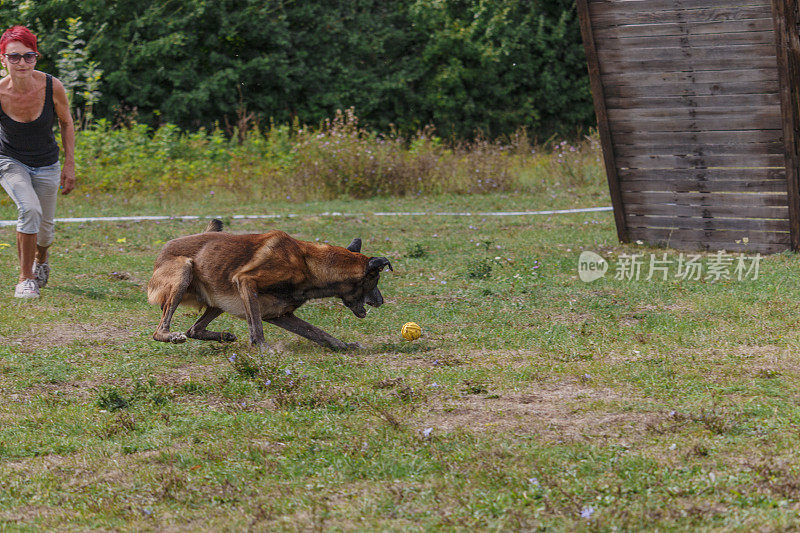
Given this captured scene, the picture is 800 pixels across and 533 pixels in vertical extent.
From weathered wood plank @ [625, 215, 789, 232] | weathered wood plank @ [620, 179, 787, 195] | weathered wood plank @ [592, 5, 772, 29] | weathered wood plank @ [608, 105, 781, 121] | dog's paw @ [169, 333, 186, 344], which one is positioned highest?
weathered wood plank @ [592, 5, 772, 29]

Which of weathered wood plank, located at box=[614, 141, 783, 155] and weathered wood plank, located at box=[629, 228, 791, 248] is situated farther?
weathered wood plank, located at box=[629, 228, 791, 248]

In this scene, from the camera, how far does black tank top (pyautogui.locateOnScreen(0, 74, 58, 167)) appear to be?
8.13 m

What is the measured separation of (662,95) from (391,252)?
3.81 metres

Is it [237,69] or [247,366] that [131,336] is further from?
[237,69]

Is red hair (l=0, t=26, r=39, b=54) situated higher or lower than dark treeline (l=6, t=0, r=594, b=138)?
higher

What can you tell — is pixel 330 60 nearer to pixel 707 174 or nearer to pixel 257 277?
pixel 707 174

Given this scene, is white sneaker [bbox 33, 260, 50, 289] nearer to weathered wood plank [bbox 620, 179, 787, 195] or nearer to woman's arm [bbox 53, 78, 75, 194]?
woman's arm [bbox 53, 78, 75, 194]

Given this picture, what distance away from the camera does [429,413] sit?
16.7 feet

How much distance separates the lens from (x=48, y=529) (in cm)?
368

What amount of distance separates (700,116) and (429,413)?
7052 mm

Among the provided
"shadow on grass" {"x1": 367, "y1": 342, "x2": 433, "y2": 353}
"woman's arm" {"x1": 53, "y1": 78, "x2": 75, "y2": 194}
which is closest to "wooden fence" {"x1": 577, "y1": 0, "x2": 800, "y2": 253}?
"shadow on grass" {"x1": 367, "y1": 342, "x2": 433, "y2": 353}

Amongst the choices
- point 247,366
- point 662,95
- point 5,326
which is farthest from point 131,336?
point 662,95

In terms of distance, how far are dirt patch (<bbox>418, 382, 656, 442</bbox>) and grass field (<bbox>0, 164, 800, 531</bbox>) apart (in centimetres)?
2

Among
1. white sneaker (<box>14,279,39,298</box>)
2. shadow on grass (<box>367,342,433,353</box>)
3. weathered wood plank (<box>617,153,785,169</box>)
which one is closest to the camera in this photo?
shadow on grass (<box>367,342,433,353</box>)
